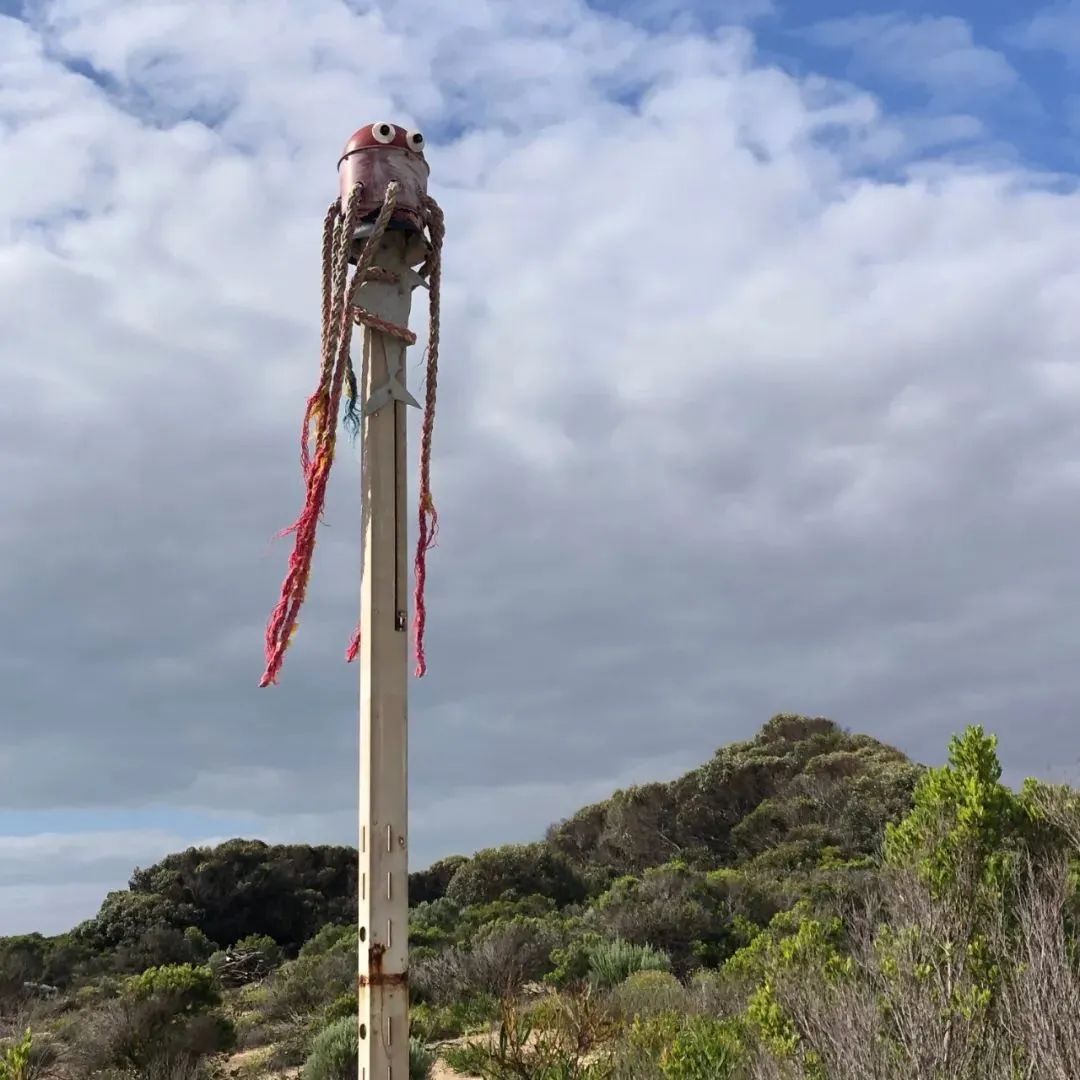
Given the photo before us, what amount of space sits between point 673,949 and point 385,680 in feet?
50.1

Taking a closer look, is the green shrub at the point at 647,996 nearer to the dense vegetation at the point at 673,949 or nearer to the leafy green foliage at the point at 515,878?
the dense vegetation at the point at 673,949

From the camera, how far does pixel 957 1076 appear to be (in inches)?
227

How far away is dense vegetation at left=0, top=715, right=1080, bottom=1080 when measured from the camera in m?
6.60

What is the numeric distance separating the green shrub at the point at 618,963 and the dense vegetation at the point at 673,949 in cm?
4

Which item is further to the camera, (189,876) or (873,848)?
(189,876)

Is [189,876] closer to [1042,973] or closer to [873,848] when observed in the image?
[873,848]

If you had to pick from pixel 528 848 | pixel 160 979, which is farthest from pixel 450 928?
pixel 160 979

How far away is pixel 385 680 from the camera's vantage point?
4.18 metres

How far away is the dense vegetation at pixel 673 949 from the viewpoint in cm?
Answer: 660

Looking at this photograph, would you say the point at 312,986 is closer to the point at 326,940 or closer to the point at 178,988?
the point at 178,988

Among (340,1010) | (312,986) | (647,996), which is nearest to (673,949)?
(312,986)

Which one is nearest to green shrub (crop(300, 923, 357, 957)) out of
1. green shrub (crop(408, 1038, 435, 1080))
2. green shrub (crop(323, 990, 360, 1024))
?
green shrub (crop(323, 990, 360, 1024))

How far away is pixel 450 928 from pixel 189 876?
9.45 m

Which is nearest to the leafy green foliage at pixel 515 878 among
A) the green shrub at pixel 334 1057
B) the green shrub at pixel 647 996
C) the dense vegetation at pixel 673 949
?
the dense vegetation at pixel 673 949
